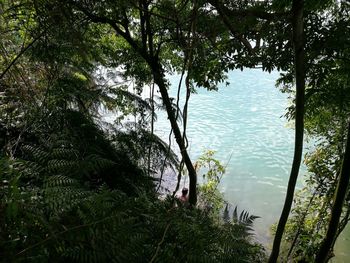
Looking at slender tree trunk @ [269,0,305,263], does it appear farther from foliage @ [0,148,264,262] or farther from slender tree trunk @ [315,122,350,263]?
foliage @ [0,148,264,262]

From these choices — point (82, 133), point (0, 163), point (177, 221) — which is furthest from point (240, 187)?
point (0, 163)

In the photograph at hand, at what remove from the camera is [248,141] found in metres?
11.3

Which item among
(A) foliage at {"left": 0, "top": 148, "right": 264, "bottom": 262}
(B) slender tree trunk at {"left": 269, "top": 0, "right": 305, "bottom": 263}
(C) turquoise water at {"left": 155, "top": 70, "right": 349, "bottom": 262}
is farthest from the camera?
(C) turquoise water at {"left": 155, "top": 70, "right": 349, "bottom": 262}

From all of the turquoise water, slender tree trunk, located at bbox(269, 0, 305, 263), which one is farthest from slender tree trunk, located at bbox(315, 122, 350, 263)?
the turquoise water

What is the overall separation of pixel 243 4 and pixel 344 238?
5232 mm

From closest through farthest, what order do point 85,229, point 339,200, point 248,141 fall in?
1. point 85,229
2. point 339,200
3. point 248,141

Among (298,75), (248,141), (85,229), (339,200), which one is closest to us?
(85,229)

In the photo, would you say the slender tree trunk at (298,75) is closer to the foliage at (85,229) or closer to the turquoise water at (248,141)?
the foliage at (85,229)

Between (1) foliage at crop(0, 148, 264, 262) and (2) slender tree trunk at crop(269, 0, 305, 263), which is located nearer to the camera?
(1) foliage at crop(0, 148, 264, 262)

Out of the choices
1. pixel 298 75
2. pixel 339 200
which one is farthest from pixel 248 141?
pixel 298 75

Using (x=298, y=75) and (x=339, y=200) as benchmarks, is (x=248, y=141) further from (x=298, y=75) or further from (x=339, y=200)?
(x=298, y=75)

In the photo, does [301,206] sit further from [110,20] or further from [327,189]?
[110,20]

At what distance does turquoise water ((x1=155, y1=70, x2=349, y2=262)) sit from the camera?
315 inches

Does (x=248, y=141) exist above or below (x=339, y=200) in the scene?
above
